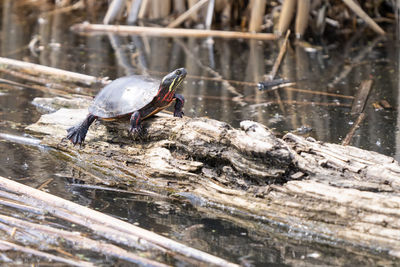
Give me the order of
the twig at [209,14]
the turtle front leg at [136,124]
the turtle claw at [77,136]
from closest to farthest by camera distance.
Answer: the turtle front leg at [136,124] < the turtle claw at [77,136] < the twig at [209,14]

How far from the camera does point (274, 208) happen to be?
11.7 ft

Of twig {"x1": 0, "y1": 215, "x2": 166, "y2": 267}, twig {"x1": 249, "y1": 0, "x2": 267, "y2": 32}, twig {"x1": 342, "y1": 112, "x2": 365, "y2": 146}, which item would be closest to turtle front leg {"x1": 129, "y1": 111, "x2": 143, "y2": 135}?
twig {"x1": 0, "y1": 215, "x2": 166, "y2": 267}

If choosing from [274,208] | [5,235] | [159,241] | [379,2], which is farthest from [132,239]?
[379,2]

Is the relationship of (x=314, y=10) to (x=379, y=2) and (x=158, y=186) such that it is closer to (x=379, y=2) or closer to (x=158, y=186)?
(x=379, y=2)

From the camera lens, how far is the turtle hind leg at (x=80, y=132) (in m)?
4.42

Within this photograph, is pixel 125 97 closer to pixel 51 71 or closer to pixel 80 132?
pixel 80 132

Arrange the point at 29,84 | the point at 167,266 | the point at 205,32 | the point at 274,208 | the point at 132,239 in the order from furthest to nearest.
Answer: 1. the point at 205,32
2. the point at 29,84
3. the point at 274,208
4. the point at 132,239
5. the point at 167,266

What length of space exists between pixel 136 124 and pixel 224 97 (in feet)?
7.60

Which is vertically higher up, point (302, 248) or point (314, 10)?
point (314, 10)

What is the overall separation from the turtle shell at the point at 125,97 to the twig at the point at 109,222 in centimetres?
Result: 96

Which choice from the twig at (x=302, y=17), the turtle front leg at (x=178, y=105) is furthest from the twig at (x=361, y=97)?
the twig at (x=302, y=17)

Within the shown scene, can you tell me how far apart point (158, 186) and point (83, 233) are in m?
0.90

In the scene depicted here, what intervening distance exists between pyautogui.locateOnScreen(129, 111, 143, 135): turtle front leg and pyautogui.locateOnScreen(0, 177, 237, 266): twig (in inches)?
36.9

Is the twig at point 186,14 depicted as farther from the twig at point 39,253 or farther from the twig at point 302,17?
the twig at point 39,253
